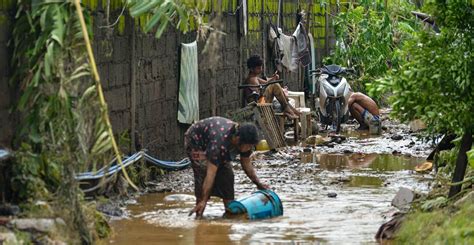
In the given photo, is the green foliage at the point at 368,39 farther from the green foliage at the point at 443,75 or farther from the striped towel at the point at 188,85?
the green foliage at the point at 443,75

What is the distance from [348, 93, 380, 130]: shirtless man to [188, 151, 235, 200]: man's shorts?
9330 millimetres

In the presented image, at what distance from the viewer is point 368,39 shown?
944 inches

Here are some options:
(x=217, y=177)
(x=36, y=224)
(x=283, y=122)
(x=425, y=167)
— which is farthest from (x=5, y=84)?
(x=283, y=122)

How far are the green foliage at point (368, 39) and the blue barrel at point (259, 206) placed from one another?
12.1 m

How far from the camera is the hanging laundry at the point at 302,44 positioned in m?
22.8

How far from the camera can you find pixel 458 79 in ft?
31.8

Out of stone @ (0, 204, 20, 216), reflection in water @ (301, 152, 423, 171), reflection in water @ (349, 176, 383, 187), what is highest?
stone @ (0, 204, 20, 216)

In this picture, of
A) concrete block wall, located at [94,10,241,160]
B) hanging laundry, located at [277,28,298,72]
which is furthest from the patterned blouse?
hanging laundry, located at [277,28,298,72]

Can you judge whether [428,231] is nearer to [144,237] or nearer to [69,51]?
[144,237]

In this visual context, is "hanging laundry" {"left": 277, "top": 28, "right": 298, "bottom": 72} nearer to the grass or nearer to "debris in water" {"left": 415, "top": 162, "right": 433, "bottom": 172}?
"debris in water" {"left": 415, "top": 162, "right": 433, "bottom": 172}

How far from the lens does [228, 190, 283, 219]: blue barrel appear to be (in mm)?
11195

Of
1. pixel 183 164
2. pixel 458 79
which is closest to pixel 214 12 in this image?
pixel 183 164

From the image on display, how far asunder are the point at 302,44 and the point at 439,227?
13.9 meters

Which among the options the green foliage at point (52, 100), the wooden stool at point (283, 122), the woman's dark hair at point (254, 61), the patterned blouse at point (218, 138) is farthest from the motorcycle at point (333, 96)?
the green foliage at point (52, 100)
